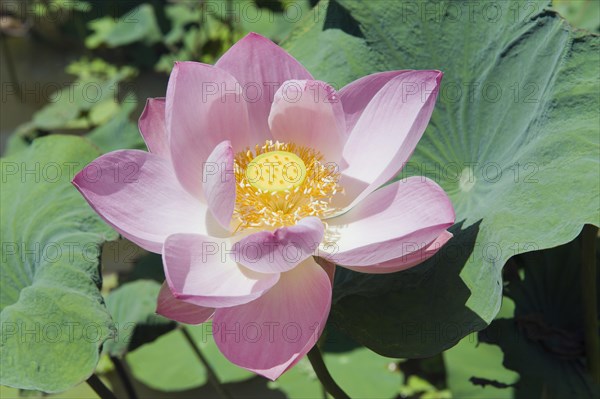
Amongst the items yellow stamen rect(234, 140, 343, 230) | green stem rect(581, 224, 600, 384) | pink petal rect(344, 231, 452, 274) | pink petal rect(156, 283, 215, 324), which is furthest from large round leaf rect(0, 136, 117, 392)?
green stem rect(581, 224, 600, 384)

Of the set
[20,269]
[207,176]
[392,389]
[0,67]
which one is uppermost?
[207,176]

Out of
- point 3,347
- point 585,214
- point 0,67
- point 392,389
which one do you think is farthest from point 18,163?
point 0,67

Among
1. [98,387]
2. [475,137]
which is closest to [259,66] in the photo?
[475,137]

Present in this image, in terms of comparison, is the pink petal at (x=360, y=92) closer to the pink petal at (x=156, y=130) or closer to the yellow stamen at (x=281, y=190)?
the yellow stamen at (x=281, y=190)

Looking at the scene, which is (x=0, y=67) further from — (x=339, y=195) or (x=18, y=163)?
(x=339, y=195)

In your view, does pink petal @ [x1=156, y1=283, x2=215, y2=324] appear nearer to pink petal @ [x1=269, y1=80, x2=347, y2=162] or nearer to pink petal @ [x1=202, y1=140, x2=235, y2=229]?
pink petal @ [x1=202, y1=140, x2=235, y2=229]

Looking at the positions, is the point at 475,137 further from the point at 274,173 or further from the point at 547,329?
the point at 547,329
